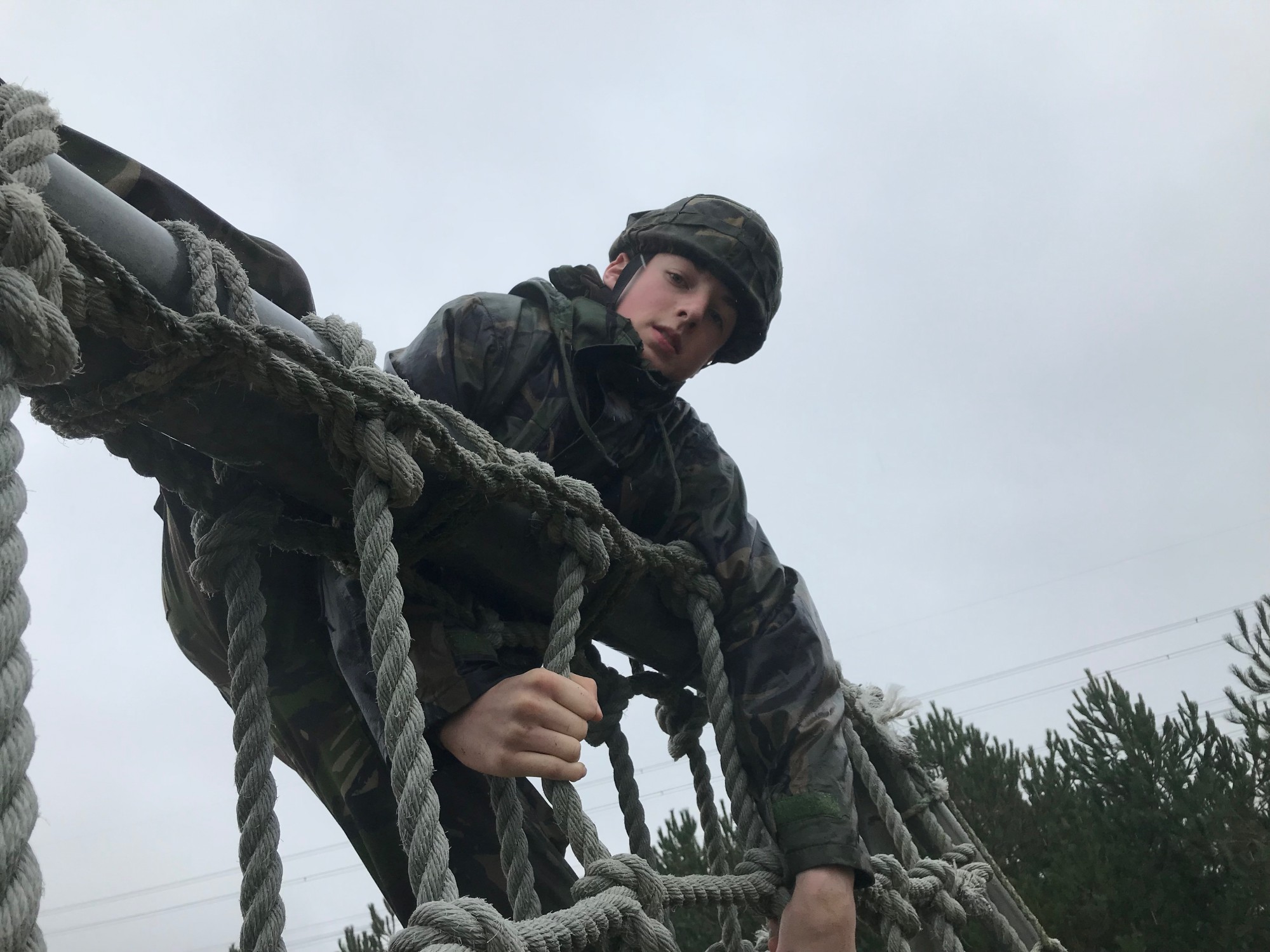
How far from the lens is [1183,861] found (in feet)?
20.5

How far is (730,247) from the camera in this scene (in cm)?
190

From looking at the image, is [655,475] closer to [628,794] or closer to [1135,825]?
[628,794]

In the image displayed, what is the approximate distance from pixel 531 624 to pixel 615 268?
2.53 ft

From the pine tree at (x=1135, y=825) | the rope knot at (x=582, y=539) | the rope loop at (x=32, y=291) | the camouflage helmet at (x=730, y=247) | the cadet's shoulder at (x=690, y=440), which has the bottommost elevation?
the pine tree at (x=1135, y=825)

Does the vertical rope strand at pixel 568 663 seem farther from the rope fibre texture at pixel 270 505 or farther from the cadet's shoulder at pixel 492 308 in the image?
the cadet's shoulder at pixel 492 308

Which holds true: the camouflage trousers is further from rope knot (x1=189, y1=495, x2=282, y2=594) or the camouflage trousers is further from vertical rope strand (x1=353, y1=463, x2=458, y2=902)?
vertical rope strand (x1=353, y1=463, x2=458, y2=902)

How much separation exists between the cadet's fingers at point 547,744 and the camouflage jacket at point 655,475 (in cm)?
15

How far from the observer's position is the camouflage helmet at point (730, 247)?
190cm

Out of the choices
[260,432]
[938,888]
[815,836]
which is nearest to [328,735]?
[260,432]

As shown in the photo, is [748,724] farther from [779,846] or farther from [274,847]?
[274,847]

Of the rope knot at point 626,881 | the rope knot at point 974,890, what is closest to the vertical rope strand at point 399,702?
the rope knot at point 626,881

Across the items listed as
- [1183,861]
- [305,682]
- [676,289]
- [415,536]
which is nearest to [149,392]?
[415,536]

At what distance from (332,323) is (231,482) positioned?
242 mm

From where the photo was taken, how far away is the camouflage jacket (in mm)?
1644
